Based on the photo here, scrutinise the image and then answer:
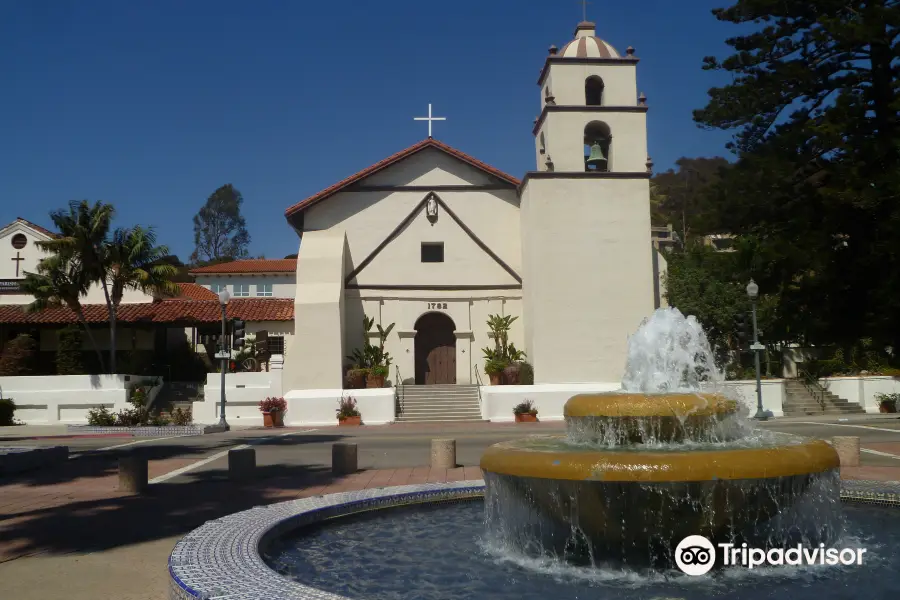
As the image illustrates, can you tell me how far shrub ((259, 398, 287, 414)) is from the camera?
24766 millimetres

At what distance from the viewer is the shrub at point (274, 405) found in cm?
2477

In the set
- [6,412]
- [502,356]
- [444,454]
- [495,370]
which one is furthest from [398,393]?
[444,454]

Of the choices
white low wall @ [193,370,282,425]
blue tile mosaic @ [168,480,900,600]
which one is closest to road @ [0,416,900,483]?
white low wall @ [193,370,282,425]

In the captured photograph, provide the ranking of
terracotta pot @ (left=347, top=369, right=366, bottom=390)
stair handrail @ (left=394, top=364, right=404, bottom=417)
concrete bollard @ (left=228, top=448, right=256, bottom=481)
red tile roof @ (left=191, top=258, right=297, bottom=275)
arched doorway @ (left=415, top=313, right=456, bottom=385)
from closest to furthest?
1. concrete bollard @ (left=228, top=448, right=256, bottom=481)
2. stair handrail @ (left=394, top=364, right=404, bottom=417)
3. terracotta pot @ (left=347, top=369, right=366, bottom=390)
4. arched doorway @ (left=415, top=313, right=456, bottom=385)
5. red tile roof @ (left=191, top=258, right=297, bottom=275)

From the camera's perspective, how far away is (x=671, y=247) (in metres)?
58.9

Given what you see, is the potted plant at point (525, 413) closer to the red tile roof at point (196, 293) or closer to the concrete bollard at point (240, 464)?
the concrete bollard at point (240, 464)

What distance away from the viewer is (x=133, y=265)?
2923cm

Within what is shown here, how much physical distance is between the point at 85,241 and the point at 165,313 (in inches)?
183

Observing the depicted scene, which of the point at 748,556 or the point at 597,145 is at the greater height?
the point at 597,145

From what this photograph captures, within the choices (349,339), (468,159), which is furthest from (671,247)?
(349,339)

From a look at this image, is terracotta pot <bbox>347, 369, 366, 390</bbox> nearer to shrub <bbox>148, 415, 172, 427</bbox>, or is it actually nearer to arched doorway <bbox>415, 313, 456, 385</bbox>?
arched doorway <bbox>415, 313, 456, 385</bbox>

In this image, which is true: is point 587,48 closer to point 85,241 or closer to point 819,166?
point 819,166

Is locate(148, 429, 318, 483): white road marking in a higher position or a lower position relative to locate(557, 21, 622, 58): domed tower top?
lower

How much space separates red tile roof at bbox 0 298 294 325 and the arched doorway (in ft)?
19.8
